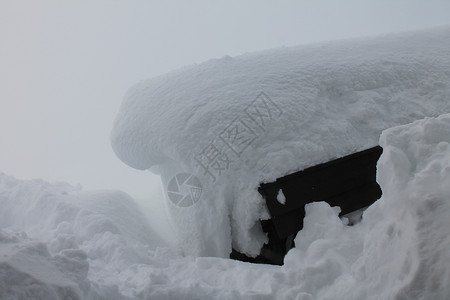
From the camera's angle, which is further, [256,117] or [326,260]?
[256,117]

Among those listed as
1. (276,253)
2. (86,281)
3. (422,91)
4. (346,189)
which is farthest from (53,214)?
(422,91)

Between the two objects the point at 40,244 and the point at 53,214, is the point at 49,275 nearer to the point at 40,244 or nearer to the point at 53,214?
the point at 40,244

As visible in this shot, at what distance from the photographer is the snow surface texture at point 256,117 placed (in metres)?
2.36

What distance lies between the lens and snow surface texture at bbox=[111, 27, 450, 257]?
93.0 inches

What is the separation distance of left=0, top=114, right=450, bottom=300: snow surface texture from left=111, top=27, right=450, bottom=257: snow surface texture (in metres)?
0.35

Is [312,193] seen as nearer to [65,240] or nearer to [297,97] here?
[297,97]

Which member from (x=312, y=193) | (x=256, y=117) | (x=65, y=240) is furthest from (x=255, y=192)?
(x=65, y=240)

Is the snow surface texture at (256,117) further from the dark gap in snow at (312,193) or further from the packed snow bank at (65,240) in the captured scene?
the packed snow bank at (65,240)

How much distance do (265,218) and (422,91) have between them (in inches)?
70.1

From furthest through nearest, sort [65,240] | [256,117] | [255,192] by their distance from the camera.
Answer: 1. [256,117]
2. [255,192]
3. [65,240]

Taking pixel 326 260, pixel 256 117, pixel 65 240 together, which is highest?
pixel 256 117

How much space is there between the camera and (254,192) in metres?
2.26

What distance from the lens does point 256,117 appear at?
2.45 meters

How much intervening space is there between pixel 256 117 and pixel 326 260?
1.11m
